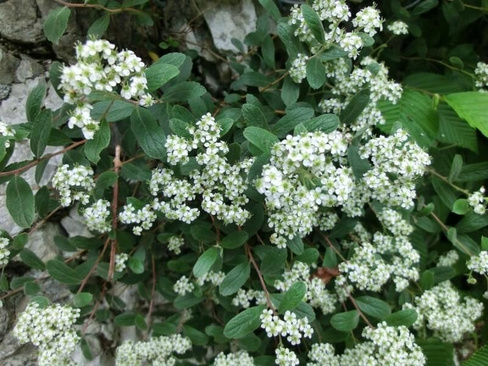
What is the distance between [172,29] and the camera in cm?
332

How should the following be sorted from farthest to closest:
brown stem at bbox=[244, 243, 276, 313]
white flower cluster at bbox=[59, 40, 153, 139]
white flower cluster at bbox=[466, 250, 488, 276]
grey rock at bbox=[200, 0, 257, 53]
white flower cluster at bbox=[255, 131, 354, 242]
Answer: grey rock at bbox=[200, 0, 257, 53] < white flower cluster at bbox=[466, 250, 488, 276] < brown stem at bbox=[244, 243, 276, 313] < white flower cluster at bbox=[255, 131, 354, 242] < white flower cluster at bbox=[59, 40, 153, 139]

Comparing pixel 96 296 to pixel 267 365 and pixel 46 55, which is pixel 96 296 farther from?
pixel 46 55

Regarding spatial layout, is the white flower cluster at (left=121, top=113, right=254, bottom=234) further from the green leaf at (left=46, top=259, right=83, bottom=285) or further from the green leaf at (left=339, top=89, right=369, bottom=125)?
the green leaf at (left=339, top=89, right=369, bottom=125)

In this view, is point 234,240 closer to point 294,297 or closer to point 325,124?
point 294,297

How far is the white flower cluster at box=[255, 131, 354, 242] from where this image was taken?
198cm

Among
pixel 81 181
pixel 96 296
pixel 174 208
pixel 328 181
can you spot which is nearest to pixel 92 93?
pixel 81 181

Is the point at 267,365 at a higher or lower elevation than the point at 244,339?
lower

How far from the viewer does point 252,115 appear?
2322mm

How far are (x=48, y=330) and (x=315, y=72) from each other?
2007mm

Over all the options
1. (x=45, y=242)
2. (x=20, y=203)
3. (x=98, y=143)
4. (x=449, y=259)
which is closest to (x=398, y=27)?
(x=449, y=259)

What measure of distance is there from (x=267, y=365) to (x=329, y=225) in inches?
38.6

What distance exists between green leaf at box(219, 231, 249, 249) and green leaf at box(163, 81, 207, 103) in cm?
80

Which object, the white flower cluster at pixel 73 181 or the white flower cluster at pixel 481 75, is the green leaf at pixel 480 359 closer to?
the white flower cluster at pixel 481 75

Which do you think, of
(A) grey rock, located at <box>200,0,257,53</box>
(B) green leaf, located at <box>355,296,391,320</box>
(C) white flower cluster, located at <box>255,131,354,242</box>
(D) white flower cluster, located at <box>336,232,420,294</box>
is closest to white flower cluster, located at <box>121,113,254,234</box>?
(C) white flower cluster, located at <box>255,131,354,242</box>
